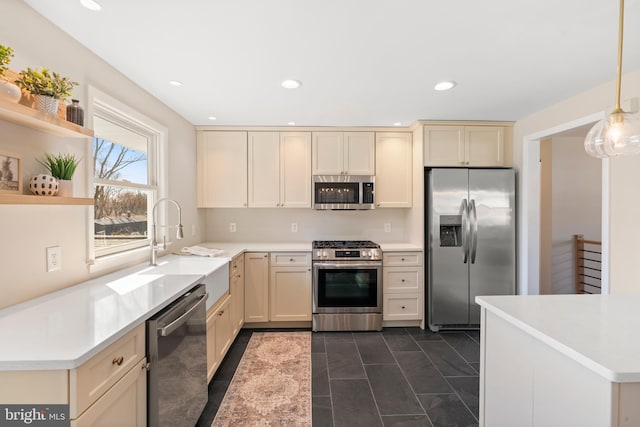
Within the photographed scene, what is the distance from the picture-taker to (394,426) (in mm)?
1838

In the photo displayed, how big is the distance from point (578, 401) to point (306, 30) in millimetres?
1998

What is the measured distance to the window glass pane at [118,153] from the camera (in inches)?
80.4

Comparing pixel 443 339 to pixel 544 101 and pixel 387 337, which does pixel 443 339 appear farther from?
pixel 544 101

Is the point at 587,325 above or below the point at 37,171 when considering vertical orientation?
below

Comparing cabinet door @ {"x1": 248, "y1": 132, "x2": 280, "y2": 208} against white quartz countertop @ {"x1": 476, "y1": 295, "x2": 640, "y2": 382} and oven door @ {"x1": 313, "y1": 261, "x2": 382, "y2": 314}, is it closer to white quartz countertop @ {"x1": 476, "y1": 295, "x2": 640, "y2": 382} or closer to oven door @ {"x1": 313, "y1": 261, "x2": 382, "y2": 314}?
oven door @ {"x1": 313, "y1": 261, "x2": 382, "y2": 314}

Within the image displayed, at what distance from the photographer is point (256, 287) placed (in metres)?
3.23

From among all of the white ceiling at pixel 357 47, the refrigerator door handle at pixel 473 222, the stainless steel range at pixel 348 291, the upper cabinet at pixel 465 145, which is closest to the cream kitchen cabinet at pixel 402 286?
the stainless steel range at pixel 348 291

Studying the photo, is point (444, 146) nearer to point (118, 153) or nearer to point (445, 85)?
point (445, 85)

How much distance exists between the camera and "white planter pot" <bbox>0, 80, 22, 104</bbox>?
1.10m

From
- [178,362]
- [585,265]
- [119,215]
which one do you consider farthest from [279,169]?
[585,265]

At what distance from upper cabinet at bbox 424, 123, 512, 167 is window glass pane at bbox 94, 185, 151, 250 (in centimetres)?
297

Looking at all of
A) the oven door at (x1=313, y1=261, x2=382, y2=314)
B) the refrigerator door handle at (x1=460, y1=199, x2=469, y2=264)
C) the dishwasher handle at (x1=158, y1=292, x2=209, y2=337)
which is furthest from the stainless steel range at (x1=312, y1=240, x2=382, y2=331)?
the dishwasher handle at (x1=158, y1=292, x2=209, y2=337)

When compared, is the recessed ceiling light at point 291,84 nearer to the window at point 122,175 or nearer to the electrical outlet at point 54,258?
the window at point 122,175

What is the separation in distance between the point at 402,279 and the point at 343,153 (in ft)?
5.42
